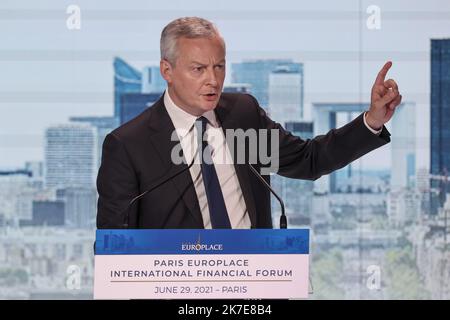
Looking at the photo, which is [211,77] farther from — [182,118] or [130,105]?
[130,105]

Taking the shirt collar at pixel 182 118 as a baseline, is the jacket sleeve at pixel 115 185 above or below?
below

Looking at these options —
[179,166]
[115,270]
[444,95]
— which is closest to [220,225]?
[179,166]

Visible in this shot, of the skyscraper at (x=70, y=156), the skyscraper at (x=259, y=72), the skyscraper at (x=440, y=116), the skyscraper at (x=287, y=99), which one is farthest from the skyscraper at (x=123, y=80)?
the skyscraper at (x=440, y=116)

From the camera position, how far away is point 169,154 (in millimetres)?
2137

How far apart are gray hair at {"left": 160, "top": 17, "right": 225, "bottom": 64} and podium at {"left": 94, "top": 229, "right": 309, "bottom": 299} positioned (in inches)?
20.2

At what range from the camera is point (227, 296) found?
188 cm

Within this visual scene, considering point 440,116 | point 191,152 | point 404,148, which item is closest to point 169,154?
point 191,152

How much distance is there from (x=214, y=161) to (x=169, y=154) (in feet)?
0.38

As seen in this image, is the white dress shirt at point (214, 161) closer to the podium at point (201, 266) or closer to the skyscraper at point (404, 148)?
the podium at point (201, 266)

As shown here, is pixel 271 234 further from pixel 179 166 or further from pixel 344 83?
pixel 344 83

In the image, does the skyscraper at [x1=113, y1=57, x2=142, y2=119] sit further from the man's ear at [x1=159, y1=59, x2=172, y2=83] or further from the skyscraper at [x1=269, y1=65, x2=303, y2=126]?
the man's ear at [x1=159, y1=59, x2=172, y2=83]

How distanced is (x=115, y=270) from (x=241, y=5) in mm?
1792

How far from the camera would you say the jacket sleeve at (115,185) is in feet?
6.77

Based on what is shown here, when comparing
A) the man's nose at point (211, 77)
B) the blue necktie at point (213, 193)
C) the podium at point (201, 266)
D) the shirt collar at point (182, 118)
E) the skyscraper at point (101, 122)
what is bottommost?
the podium at point (201, 266)
